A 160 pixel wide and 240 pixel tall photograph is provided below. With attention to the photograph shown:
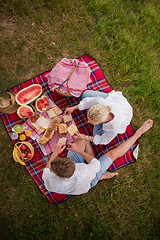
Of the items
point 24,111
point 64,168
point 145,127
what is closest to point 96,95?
point 145,127

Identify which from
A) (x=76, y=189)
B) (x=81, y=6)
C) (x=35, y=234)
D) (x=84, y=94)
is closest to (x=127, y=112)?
(x=84, y=94)

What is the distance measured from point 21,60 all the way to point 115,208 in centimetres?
408

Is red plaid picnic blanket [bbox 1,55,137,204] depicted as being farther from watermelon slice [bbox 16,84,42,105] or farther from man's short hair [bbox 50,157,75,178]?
man's short hair [bbox 50,157,75,178]

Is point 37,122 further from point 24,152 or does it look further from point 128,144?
point 128,144

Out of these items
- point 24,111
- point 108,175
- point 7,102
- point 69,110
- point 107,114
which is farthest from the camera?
point 108,175

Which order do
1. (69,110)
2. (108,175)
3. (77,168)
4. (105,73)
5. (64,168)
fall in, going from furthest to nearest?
(105,73)
(108,175)
(69,110)
(77,168)
(64,168)

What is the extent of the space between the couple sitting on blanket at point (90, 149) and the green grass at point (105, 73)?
0.64 metres

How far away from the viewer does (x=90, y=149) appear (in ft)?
12.2

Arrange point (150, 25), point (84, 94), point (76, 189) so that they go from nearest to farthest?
point (76, 189)
point (84, 94)
point (150, 25)

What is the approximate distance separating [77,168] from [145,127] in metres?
1.94

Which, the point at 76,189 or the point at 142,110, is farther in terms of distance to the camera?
the point at 142,110

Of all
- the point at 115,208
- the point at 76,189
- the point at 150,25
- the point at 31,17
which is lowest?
the point at 115,208

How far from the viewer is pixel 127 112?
3.15 meters

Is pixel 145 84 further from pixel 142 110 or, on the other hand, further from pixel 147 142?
pixel 147 142
